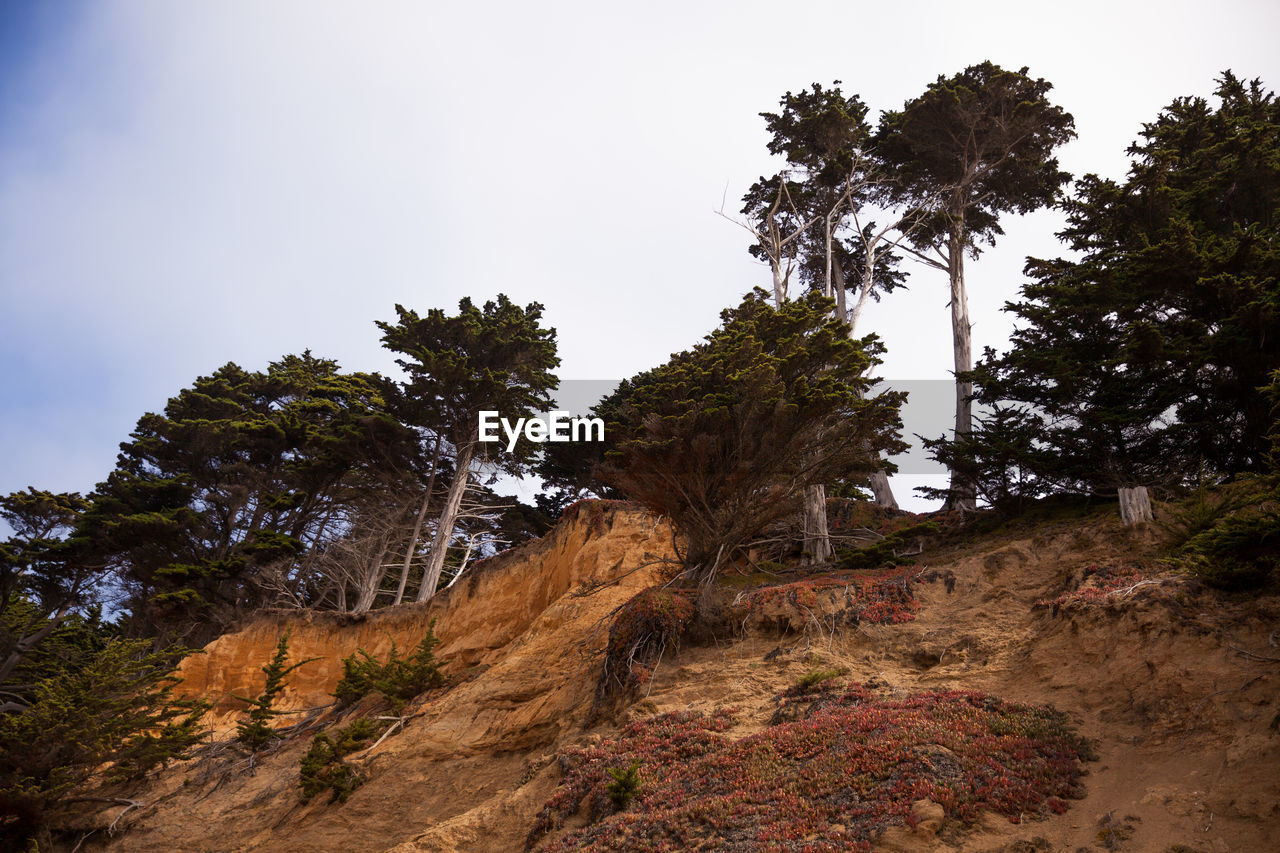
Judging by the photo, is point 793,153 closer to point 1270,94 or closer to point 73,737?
point 1270,94

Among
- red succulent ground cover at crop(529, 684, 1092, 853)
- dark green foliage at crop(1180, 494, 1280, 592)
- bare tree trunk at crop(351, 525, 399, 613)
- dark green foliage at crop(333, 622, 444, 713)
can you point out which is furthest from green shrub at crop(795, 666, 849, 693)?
bare tree trunk at crop(351, 525, 399, 613)

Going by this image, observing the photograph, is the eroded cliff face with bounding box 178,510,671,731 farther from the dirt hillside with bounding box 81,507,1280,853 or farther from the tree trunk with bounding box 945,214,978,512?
the tree trunk with bounding box 945,214,978,512

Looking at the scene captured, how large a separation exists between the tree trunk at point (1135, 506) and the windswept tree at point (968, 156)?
10.4 meters

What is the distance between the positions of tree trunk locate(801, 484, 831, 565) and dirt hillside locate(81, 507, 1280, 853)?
3220 mm

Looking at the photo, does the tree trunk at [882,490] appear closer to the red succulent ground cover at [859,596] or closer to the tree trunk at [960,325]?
the tree trunk at [960,325]

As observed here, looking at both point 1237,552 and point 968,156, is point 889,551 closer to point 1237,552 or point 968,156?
point 1237,552

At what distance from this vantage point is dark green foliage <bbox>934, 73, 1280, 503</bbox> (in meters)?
13.4

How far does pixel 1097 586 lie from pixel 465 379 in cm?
1975

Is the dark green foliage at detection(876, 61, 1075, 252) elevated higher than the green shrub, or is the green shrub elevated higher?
the dark green foliage at detection(876, 61, 1075, 252)

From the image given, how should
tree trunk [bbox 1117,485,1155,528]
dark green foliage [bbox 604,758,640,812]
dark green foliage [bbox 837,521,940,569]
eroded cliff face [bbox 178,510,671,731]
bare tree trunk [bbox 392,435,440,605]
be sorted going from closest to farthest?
dark green foliage [bbox 604,758,640,812] < tree trunk [bbox 1117,485,1155,528] < dark green foliage [bbox 837,521,940,569] < eroded cliff face [bbox 178,510,671,731] < bare tree trunk [bbox 392,435,440,605]

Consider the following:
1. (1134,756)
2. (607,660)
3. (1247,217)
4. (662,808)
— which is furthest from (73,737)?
(1247,217)

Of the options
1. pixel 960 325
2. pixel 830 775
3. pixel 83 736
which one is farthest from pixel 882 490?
pixel 83 736

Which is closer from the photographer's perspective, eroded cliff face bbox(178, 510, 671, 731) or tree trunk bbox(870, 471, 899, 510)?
eroded cliff face bbox(178, 510, 671, 731)

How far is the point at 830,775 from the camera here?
8.48 meters
